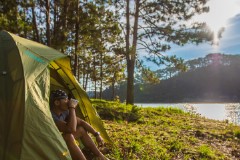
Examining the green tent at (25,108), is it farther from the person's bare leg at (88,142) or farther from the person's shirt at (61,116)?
the person's bare leg at (88,142)

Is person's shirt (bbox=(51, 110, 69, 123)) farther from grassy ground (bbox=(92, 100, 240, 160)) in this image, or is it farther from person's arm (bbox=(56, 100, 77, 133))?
grassy ground (bbox=(92, 100, 240, 160))

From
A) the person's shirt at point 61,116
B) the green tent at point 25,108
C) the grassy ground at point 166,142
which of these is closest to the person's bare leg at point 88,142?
the person's shirt at point 61,116

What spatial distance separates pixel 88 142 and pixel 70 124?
60 cm

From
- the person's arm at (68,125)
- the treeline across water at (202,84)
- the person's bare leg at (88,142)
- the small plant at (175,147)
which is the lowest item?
the small plant at (175,147)

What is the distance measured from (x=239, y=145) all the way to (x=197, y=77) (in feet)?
588

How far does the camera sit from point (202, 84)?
183 metres

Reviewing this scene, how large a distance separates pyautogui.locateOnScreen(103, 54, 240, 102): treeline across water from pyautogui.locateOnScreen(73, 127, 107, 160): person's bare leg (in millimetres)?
161315

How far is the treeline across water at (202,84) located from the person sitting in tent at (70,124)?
161 m

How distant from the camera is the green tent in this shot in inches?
197

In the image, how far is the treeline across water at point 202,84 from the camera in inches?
6811

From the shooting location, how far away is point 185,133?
1164 centimetres

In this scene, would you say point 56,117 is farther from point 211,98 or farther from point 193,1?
point 211,98

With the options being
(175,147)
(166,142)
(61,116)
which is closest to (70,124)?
Answer: (61,116)

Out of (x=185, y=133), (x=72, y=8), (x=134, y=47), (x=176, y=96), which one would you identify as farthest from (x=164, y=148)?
(x=176, y=96)
